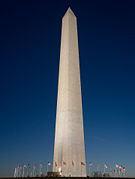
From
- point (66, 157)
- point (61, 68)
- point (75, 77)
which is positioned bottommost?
point (66, 157)

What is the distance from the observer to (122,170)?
34.0 metres

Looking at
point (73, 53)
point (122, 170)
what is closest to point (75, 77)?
point (73, 53)

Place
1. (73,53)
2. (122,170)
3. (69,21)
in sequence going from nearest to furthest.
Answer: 1. (122,170)
2. (73,53)
3. (69,21)

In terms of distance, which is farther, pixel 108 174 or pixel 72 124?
pixel 108 174

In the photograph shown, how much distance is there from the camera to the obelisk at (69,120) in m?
29.6

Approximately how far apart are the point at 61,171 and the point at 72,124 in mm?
6795

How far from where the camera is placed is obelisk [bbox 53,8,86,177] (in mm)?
29625

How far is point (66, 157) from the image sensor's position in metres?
29.5

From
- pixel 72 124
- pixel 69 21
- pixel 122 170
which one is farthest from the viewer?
pixel 69 21

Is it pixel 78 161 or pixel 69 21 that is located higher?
pixel 69 21

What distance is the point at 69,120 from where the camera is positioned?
31688 millimetres

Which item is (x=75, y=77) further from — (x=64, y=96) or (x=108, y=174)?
(x=108, y=174)

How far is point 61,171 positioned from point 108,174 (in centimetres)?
1075

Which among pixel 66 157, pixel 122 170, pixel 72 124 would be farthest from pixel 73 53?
pixel 122 170
